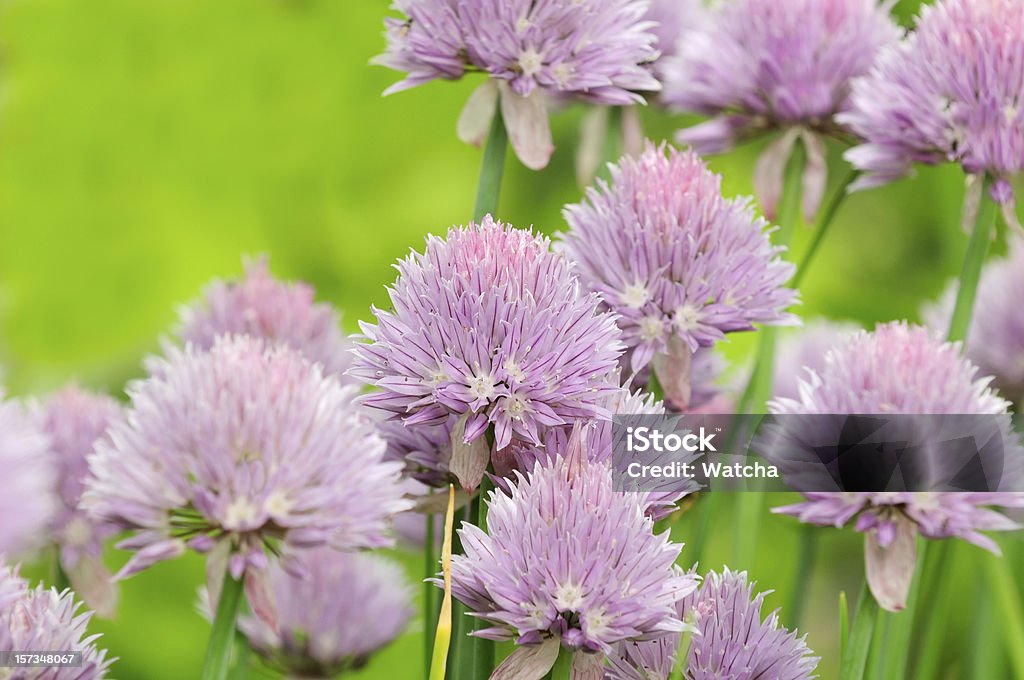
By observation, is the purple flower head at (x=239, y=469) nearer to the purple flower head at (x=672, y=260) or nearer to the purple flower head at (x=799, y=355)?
the purple flower head at (x=672, y=260)

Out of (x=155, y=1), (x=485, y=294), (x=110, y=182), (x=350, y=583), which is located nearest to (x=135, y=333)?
(x=110, y=182)

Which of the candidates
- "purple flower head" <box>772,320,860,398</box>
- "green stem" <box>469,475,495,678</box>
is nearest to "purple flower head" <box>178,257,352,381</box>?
"green stem" <box>469,475,495,678</box>

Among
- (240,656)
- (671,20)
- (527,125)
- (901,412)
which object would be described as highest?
(671,20)

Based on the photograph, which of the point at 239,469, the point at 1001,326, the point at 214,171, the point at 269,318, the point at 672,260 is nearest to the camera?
the point at 239,469

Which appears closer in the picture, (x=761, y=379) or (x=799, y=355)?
(x=761, y=379)

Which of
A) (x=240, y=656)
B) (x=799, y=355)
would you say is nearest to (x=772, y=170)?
(x=799, y=355)

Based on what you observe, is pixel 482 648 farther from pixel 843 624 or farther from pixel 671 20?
pixel 671 20
